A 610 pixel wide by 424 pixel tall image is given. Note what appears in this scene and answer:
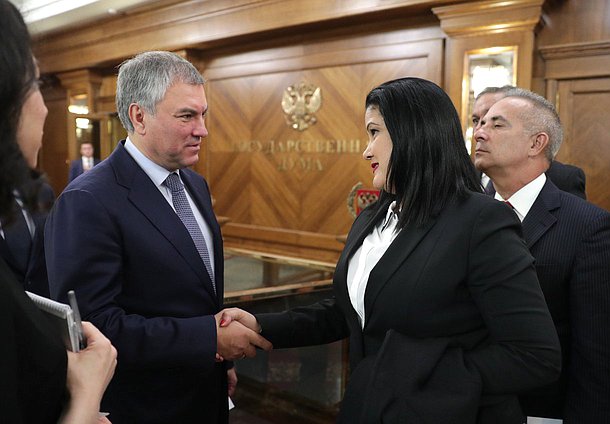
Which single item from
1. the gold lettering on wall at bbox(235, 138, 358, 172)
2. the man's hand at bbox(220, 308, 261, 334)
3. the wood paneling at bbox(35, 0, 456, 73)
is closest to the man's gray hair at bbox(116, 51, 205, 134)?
the man's hand at bbox(220, 308, 261, 334)

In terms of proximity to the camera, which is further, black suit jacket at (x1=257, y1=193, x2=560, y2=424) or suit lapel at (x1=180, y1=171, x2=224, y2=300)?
suit lapel at (x1=180, y1=171, x2=224, y2=300)

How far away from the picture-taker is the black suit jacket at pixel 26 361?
0.88 meters

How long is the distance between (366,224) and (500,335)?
0.58m

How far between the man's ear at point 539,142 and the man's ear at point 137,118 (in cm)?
152

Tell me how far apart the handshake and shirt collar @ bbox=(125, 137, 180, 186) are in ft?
1.65

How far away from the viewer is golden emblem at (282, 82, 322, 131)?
728 cm

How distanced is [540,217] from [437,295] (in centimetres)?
77

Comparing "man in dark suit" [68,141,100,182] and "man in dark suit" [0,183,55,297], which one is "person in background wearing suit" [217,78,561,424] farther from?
"man in dark suit" [68,141,100,182]

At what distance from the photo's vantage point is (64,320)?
0.98m

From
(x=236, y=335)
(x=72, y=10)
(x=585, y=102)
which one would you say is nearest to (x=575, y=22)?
(x=585, y=102)

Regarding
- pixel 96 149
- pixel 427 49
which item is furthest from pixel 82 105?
pixel 427 49

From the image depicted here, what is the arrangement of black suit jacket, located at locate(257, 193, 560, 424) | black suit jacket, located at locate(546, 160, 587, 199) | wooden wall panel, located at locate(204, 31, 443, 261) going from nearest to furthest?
black suit jacket, located at locate(257, 193, 560, 424), black suit jacket, located at locate(546, 160, 587, 199), wooden wall panel, located at locate(204, 31, 443, 261)

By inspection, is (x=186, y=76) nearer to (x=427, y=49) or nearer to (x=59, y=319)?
(x=59, y=319)

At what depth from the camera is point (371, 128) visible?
5.41 ft
